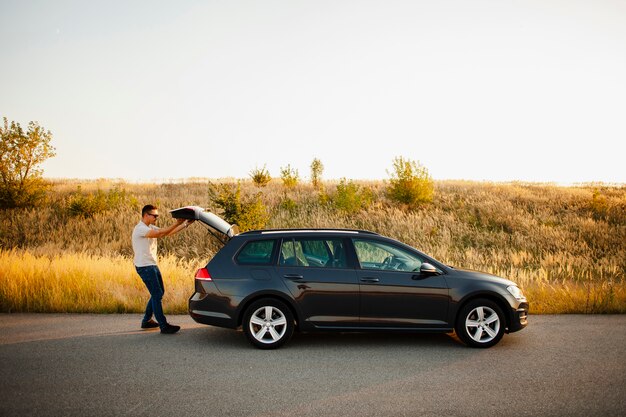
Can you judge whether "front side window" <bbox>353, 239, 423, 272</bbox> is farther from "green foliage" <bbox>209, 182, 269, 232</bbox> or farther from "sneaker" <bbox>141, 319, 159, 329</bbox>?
"green foliage" <bbox>209, 182, 269, 232</bbox>

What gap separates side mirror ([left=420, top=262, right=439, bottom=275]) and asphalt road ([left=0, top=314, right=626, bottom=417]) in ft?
3.53

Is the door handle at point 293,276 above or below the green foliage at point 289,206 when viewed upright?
below

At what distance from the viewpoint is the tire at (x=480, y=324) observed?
7176mm

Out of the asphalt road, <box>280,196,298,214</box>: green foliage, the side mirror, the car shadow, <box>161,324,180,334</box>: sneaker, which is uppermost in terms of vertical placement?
<box>280,196,298,214</box>: green foliage

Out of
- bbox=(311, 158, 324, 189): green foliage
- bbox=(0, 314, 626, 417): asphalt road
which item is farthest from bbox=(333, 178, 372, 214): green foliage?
bbox=(0, 314, 626, 417): asphalt road

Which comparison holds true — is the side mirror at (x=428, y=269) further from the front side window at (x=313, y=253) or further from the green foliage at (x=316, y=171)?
the green foliage at (x=316, y=171)

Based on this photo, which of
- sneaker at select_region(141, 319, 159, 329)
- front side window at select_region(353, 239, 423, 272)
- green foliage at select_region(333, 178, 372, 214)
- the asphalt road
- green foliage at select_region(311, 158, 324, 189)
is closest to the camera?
the asphalt road

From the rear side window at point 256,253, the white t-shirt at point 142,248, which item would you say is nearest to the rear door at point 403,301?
the rear side window at point 256,253

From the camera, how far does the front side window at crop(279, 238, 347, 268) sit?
737 centimetres

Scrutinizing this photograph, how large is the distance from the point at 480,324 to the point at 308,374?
9.17 ft

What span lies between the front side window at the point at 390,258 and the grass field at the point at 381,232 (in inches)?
163

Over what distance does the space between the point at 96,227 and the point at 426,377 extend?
2442 cm

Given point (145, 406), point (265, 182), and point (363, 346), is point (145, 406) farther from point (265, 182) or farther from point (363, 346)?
point (265, 182)

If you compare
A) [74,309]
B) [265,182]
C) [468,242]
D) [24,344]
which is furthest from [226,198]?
[265,182]
